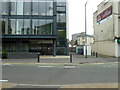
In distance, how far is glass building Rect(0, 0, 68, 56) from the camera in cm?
3150

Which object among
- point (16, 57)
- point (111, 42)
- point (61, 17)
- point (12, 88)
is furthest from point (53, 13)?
point (12, 88)

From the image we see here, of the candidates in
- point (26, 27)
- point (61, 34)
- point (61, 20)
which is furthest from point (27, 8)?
point (61, 34)

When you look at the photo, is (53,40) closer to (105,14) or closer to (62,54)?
(62,54)

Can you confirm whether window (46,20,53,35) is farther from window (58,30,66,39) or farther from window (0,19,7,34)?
window (0,19,7,34)

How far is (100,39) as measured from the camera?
45.1 m

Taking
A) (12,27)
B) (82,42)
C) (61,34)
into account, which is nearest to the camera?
(12,27)

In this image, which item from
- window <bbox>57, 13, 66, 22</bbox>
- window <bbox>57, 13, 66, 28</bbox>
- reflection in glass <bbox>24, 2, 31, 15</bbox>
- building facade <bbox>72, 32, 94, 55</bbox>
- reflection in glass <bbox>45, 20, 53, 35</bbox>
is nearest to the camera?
reflection in glass <bbox>45, 20, 53, 35</bbox>

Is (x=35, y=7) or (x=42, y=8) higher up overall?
(x=35, y=7)

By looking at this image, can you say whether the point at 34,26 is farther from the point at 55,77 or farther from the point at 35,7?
the point at 55,77

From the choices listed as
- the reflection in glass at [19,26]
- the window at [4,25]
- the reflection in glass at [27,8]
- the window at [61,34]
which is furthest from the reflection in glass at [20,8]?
the window at [61,34]

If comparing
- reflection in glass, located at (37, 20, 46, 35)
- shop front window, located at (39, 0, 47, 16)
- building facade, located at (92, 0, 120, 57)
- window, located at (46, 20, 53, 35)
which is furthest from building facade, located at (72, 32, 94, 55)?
shop front window, located at (39, 0, 47, 16)

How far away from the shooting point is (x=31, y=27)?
1253 inches

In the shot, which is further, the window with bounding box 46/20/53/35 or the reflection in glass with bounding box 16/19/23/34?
the window with bounding box 46/20/53/35

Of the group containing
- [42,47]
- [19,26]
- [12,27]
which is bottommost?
[42,47]
